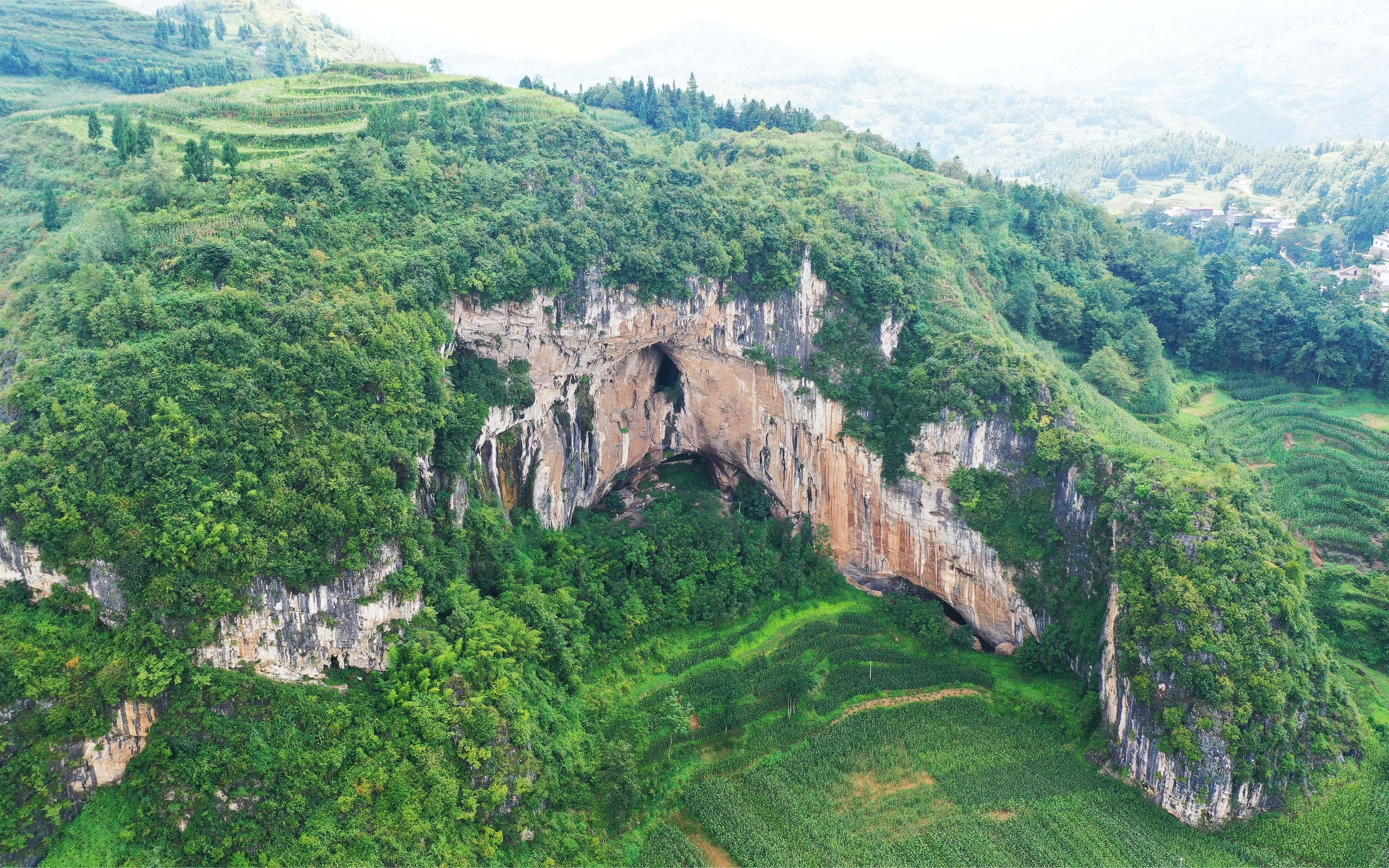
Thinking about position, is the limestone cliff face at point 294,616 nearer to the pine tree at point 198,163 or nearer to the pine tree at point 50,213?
the pine tree at point 50,213

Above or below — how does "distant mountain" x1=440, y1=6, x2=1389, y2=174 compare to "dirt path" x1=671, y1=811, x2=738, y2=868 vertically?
above

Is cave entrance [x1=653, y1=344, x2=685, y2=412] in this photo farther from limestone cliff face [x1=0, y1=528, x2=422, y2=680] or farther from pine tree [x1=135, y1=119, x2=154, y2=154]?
pine tree [x1=135, y1=119, x2=154, y2=154]

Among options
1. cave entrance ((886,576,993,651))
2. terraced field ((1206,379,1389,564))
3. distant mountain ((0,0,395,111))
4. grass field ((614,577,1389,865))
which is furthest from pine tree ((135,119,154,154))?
terraced field ((1206,379,1389,564))

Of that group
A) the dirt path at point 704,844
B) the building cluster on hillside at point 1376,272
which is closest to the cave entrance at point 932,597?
the dirt path at point 704,844

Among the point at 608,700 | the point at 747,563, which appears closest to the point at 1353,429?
the point at 747,563

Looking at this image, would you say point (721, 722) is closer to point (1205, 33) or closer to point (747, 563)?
point (747, 563)
